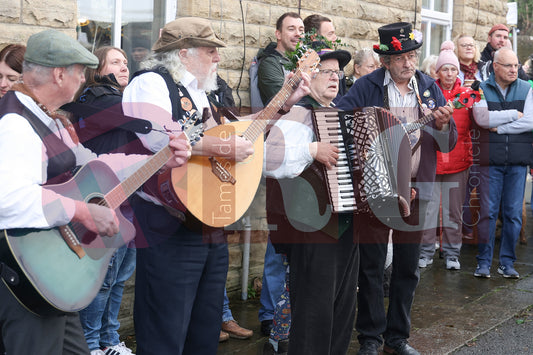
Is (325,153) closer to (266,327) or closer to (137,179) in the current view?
(137,179)

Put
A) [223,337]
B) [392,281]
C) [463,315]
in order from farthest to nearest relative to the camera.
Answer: [463,315] → [223,337] → [392,281]

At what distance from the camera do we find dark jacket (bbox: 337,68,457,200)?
4.92 meters

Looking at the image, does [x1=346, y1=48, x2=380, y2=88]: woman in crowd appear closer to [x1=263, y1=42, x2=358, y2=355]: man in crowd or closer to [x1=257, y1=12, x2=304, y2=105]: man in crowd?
[x1=257, y1=12, x2=304, y2=105]: man in crowd

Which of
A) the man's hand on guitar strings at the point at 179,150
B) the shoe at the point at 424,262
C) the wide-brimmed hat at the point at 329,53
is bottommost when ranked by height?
the shoe at the point at 424,262

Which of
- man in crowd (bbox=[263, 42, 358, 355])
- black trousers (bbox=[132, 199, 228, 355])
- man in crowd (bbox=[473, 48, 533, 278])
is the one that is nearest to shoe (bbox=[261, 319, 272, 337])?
man in crowd (bbox=[263, 42, 358, 355])

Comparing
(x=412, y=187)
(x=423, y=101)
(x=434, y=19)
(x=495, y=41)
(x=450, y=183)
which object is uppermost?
(x=434, y=19)

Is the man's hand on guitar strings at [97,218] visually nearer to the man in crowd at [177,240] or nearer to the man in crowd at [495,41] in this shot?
the man in crowd at [177,240]

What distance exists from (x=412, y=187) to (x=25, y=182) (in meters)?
2.92

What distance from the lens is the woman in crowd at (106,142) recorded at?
4.30 meters

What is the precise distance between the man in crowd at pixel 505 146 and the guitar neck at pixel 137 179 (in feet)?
15.9

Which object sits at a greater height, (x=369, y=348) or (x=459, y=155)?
(x=459, y=155)

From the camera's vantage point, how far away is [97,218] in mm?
2916

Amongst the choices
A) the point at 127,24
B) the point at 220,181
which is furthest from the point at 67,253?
the point at 127,24

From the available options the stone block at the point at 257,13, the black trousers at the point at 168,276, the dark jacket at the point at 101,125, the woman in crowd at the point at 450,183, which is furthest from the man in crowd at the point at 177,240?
the woman in crowd at the point at 450,183
